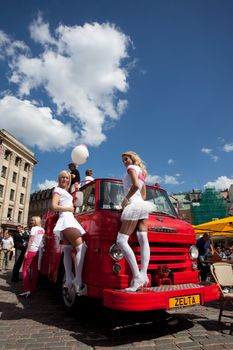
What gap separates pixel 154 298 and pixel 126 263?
73 centimetres

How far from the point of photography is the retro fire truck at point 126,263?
12.2 ft

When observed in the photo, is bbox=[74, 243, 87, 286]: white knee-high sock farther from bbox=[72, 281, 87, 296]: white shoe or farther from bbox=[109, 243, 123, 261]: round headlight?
bbox=[109, 243, 123, 261]: round headlight

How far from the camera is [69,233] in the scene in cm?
478

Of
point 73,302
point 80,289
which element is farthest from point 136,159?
point 73,302

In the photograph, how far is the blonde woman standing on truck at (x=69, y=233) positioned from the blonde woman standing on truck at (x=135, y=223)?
36.1 inches

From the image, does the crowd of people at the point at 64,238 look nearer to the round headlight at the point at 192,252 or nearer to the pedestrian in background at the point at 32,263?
the pedestrian in background at the point at 32,263

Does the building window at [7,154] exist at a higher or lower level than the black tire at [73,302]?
higher

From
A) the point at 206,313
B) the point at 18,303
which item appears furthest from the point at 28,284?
the point at 206,313

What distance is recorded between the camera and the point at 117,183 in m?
5.39

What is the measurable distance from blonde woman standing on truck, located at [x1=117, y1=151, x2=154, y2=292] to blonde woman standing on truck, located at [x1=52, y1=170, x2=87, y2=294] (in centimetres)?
92

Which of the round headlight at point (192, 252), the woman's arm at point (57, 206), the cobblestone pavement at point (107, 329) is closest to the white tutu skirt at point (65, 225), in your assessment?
the woman's arm at point (57, 206)

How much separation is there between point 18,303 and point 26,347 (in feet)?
9.43

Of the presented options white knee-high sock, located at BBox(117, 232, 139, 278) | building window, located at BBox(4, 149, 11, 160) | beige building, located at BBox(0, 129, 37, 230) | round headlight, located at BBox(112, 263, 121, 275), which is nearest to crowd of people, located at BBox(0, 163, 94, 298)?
round headlight, located at BBox(112, 263, 121, 275)

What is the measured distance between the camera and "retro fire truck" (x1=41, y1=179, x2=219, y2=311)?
3.72m
